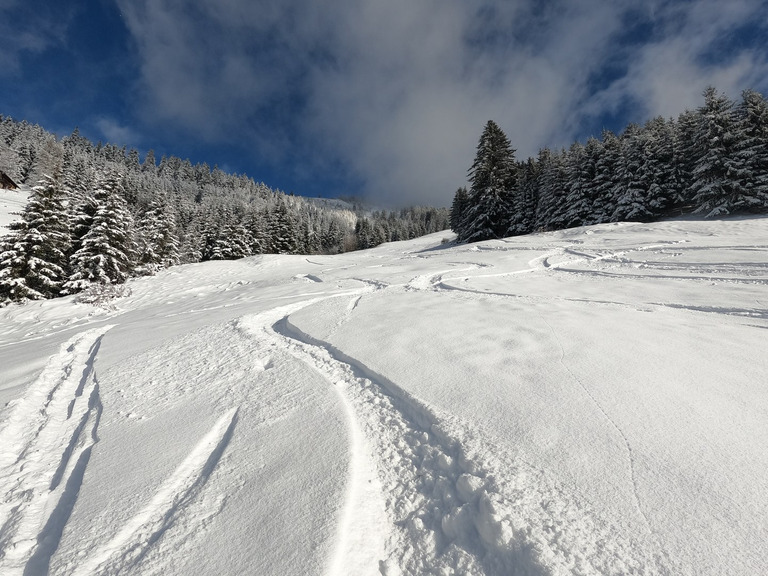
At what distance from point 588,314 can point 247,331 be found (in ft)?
19.7

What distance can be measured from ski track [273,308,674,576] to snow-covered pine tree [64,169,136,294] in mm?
22070

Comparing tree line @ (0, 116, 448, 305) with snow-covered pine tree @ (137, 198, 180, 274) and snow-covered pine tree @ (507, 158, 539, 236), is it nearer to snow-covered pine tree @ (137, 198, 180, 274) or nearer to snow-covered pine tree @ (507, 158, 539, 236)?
snow-covered pine tree @ (137, 198, 180, 274)

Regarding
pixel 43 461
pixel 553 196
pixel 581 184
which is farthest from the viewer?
pixel 553 196

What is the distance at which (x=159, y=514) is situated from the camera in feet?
6.93

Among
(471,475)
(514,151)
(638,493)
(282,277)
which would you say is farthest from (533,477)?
(514,151)

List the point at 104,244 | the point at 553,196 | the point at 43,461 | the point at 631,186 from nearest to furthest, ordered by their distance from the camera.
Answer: the point at 43,461 → the point at 104,244 → the point at 631,186 → the point at 553,196

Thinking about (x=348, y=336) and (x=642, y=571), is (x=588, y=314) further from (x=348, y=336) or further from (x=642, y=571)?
(x=642, y=571)

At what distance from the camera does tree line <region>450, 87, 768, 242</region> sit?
71.5 ft

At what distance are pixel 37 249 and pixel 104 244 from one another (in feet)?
9.11

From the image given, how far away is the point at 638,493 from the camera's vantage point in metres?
1.84

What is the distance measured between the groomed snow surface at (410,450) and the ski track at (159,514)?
1 centimetres

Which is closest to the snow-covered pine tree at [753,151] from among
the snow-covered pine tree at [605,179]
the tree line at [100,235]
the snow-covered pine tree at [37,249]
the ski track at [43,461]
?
the snow-covered pine tree at [605,179]

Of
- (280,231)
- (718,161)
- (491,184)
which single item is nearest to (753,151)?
(718,161)

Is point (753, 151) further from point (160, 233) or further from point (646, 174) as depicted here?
point (160, 233)
